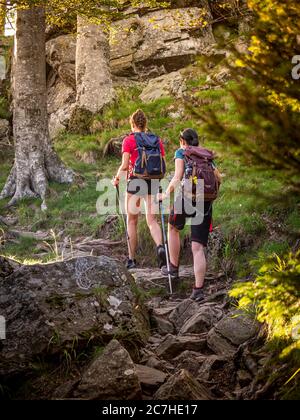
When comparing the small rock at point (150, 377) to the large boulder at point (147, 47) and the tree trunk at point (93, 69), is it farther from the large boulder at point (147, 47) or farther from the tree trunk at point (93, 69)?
the large boulder at point (147, 47)

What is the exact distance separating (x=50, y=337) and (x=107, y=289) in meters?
0.87

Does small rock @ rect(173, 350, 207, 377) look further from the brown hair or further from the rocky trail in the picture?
the brown hair

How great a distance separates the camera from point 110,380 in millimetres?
4332

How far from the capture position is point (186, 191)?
696 cm

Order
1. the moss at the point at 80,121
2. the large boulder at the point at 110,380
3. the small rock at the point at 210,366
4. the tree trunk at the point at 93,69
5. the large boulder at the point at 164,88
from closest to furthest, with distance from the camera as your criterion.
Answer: the large boulder at the point at 110,380 < the small rock at the point at 210,366 < the large boulder at the point at 164,88 < the moss at the point at 80,121 < the tree trunk at the point at 93,69

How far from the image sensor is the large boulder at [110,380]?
429 centimetres

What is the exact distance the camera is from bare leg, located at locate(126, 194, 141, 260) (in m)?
8.27

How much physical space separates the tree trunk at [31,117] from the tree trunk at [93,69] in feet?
12.2

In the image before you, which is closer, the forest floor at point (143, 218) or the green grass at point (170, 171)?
the forest floor at point (143, 218)

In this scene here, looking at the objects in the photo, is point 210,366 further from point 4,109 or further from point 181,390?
point 4,109

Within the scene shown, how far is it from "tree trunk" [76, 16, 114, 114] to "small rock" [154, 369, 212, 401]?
13436 millimetres

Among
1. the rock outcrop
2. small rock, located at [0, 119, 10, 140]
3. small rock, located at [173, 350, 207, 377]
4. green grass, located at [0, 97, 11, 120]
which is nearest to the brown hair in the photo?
small rock, located at [173, 350, 207, 377]

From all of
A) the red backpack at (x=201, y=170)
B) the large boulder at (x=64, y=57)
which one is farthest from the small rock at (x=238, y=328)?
the large boulder at (x=64, y=57)

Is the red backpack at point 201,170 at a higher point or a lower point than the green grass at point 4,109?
lower
